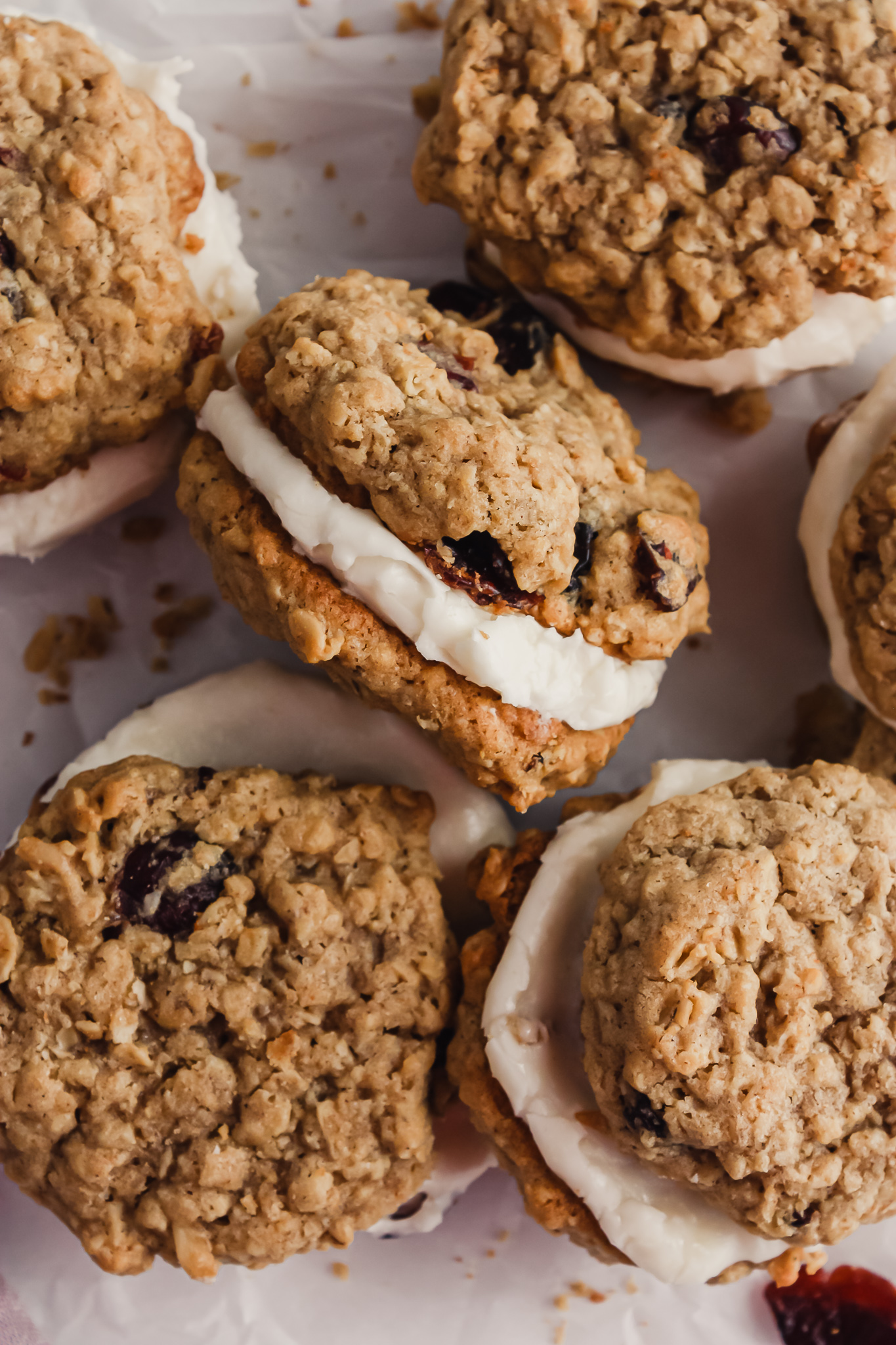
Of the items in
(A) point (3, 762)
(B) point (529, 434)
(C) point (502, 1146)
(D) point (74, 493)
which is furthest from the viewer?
(A) point (3, 762)

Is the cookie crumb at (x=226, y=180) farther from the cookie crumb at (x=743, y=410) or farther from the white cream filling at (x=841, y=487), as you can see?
the white cream filling at (x=841, y=487)

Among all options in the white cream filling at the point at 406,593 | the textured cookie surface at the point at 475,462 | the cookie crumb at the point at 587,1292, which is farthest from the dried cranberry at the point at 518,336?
the cookie crumb at the point at 587,1292

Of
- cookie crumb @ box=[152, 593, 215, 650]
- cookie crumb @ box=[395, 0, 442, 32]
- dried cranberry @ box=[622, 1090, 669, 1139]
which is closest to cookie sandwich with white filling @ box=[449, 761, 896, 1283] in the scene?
dried cranberry @ box=[622, 1090, 669, 1139]

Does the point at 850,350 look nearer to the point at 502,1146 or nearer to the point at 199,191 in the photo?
the point at 199,191

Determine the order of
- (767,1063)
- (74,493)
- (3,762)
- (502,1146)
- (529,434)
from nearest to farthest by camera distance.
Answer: (767,1063) → (529,434) → (502,1146) → (74,493) → (3,762)

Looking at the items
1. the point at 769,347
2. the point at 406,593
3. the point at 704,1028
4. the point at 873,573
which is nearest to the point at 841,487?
the point at 873,573

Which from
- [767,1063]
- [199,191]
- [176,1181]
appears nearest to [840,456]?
[767,1063]

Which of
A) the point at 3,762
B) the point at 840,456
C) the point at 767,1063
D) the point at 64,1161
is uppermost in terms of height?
the point at 840,456
